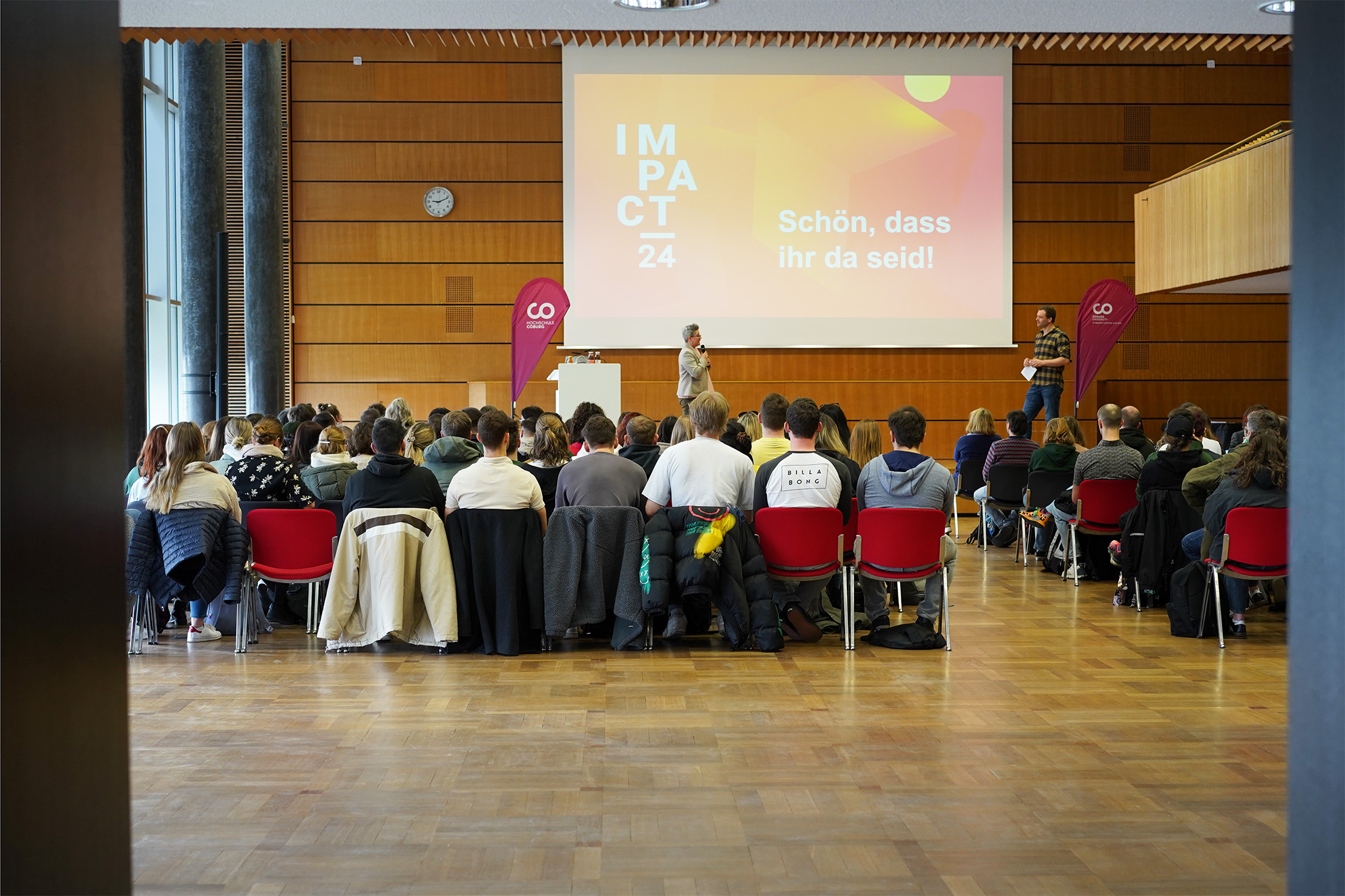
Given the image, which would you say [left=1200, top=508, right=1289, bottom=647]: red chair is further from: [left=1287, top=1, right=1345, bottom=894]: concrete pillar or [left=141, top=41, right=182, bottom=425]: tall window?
[left=141, top=41, right=182, bottom=425]: tall window

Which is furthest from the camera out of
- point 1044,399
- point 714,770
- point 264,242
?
point 264,242

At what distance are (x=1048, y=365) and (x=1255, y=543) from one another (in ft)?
19.0

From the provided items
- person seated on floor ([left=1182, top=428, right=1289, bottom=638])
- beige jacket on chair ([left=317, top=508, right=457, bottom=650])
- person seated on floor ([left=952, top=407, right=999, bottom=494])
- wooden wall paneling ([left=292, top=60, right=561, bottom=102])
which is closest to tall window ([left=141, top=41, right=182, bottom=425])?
wooden wall paneling ([left=292, top=60, right=561, bottom=102])

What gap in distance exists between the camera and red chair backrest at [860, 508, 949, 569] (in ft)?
17.6

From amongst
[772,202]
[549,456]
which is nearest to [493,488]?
[549,456]

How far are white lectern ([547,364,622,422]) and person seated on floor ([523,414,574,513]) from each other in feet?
11.5

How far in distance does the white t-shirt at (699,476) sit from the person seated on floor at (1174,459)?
243 centimetres

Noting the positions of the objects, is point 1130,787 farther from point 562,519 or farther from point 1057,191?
point 1057,191

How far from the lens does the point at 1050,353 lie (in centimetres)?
1102

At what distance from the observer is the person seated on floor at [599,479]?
5.52m

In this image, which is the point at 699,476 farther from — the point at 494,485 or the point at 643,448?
the point at 494,485

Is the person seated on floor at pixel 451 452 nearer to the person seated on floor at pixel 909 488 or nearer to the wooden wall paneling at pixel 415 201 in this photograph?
the person seated on floor at pixel 909 488

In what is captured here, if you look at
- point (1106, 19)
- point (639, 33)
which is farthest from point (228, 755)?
point (1106, 19)

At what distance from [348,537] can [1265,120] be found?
11411 mm
